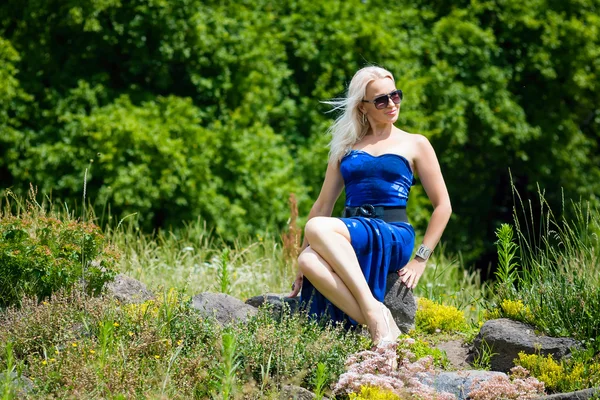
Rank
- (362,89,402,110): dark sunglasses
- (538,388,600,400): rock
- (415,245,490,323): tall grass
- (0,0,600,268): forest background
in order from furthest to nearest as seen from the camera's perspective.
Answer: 1. (0,0,600,268): forest background
2. (415,245,490,323): tall grass
3. (362,89,402,110): dark sunglasses
4. (538,388,600,400): rock

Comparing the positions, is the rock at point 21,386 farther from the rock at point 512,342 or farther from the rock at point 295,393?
the rock at point 512,342

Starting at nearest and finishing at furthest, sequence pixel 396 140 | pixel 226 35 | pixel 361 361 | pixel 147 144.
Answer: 1. pixel 361 361
2. pixel 396 140
3. pixel 147 144
4. pixel 226 35

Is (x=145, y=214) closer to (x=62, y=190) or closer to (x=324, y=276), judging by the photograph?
(x=62, y=190)

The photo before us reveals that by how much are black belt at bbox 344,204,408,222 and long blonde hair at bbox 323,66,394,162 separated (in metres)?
0.38

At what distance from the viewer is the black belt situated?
4633mm

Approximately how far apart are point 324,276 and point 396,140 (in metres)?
0.99

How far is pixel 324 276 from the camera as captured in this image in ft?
14.1

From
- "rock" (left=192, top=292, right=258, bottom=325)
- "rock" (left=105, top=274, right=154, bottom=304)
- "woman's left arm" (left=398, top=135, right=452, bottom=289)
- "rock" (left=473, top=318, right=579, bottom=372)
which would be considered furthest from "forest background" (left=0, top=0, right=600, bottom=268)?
"rock" (left=473, top=318, right=579, bottom=372)

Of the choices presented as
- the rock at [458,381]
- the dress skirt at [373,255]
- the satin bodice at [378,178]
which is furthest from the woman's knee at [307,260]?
the rock at [458,381]

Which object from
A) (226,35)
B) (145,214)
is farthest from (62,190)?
(226,35)

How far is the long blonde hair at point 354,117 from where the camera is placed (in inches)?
189

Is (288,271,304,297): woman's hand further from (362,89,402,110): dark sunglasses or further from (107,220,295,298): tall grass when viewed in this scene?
(362,89,402,110): dark sunglasses

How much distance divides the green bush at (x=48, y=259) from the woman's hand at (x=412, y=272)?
165 centimetres

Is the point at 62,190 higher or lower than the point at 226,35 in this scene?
lower
